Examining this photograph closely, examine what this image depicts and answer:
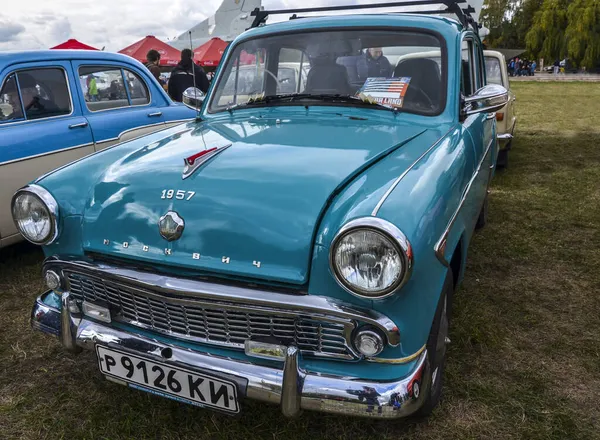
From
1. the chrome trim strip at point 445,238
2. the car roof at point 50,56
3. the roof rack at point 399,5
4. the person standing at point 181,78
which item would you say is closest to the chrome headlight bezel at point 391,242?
the chrome trim strip at point 445,238

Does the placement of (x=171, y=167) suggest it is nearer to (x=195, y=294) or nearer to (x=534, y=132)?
(x=195, y=294)

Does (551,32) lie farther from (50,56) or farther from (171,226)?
(171,226)

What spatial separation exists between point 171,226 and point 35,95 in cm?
275

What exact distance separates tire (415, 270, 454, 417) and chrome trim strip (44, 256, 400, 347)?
0.94ft

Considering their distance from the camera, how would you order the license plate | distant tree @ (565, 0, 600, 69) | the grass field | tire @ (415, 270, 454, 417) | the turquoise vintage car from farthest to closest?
distant tree @ (565, 0, 600, 69) < the grass field < tire @ (415, 270, 454, 417) < the license plate < the turquoise vintage car

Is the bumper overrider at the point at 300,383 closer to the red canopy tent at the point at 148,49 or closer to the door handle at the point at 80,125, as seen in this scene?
the door handle at the point at 80,125

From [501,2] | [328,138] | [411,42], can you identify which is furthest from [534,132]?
[501,2]

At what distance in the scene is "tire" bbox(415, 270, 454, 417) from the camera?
2.03m

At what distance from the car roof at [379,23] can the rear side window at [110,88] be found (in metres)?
2.02

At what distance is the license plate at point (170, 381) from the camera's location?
189 cm

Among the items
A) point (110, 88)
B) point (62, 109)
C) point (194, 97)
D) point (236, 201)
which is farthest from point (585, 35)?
Answer: point (236, 201)

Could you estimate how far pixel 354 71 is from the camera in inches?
117

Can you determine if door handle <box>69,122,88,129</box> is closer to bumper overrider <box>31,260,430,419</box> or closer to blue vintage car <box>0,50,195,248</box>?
blue vintage car <box>0,50,195,248</box>

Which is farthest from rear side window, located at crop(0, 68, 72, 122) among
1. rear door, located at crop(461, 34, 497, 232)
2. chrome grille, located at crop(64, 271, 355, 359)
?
rear door, located at crop(461, 34, 497, 232)
